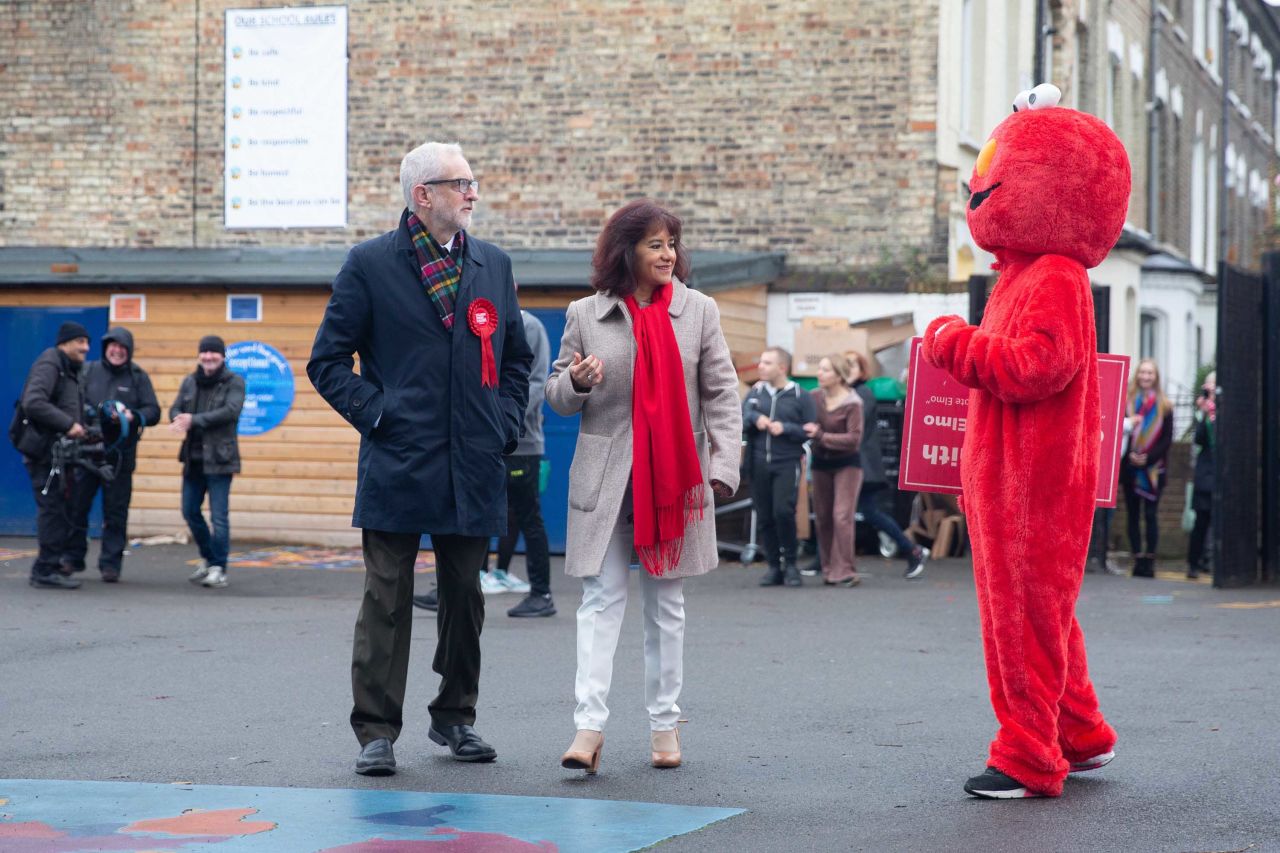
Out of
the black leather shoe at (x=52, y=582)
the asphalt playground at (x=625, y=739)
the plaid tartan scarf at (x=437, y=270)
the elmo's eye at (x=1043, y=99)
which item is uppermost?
the elmo's eye at (x=1043, y=99)

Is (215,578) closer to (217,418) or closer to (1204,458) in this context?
(217,418)

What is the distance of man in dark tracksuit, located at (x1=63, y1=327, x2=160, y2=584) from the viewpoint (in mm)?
12992

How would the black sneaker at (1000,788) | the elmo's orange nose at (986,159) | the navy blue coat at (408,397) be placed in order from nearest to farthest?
1. the black sneaker at (1000,788)
2. the elmo's orange nose at (986,159)
3. the navy blue coat at (408,397)

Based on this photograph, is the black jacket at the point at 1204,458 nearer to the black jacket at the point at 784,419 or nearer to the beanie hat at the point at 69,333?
the black jacket at the point at 784,419

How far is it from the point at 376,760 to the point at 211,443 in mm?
7522

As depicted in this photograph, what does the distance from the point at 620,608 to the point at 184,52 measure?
14.9 meters

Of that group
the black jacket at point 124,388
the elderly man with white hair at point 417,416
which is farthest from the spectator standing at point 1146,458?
the elderly man with white hair at point 417,416

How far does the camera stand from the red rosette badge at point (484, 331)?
6.12m

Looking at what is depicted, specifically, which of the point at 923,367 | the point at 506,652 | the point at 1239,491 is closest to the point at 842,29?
the point at 1239,491

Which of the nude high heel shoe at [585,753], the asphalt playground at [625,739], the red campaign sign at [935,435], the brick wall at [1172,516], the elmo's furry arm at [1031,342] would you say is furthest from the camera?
the brick wall at [1172,516]

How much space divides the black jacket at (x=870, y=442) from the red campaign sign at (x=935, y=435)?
790cm

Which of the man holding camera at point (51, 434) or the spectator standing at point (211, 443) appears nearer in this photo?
the man holding camera at point (51, 434)

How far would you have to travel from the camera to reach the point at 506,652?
9438 millimetres

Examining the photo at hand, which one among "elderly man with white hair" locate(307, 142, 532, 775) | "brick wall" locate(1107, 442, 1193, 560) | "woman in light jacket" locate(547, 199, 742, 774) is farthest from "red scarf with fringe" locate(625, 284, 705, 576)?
"brick wall" locate(1107, 442, 1193, 560)
